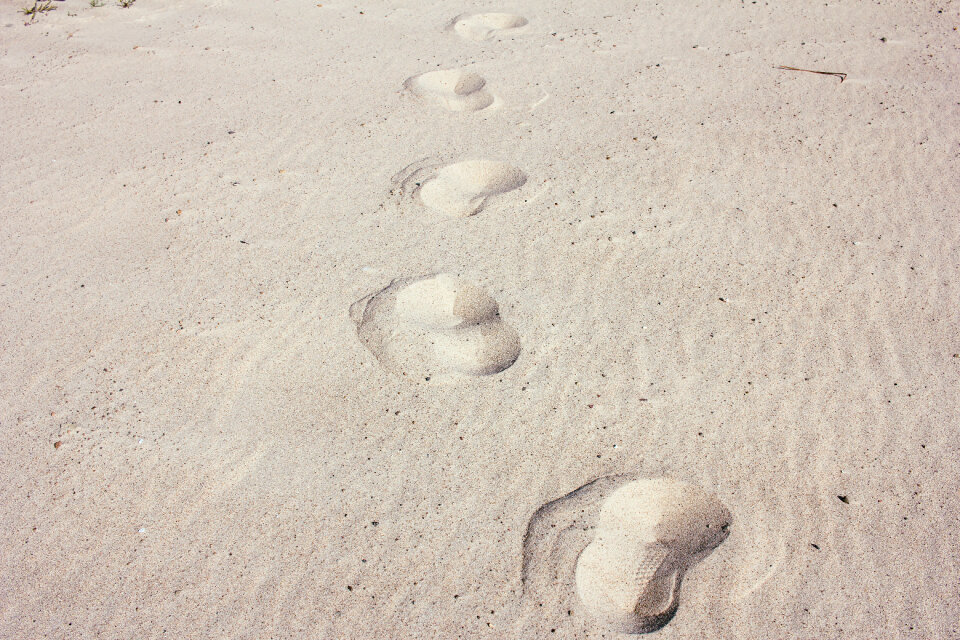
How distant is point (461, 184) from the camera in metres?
3.46

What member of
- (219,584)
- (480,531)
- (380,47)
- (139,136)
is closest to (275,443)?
(219,584)

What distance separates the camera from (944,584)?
6.59ft

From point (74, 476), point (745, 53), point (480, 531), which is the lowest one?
point (745, 53)

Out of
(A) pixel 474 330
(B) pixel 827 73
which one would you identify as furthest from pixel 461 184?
(B) pixel 827 73

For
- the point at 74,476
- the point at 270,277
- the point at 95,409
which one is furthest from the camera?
the point at 270,277

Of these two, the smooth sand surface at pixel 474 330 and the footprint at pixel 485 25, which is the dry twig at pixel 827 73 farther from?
the footprint at pixel 485 25

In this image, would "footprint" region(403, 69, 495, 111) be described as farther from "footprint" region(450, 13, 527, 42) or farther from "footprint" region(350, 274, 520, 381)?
"footprint" region(350, 274, 520, 381)

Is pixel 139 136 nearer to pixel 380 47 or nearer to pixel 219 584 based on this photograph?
pixel 380 47

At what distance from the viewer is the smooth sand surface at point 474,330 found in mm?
2021

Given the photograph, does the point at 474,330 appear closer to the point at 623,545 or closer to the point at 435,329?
the point at 435,329

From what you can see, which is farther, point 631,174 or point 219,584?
point 631,174

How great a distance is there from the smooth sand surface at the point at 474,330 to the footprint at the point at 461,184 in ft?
0.10

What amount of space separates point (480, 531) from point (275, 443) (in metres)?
0.70

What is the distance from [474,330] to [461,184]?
0.98 metres
